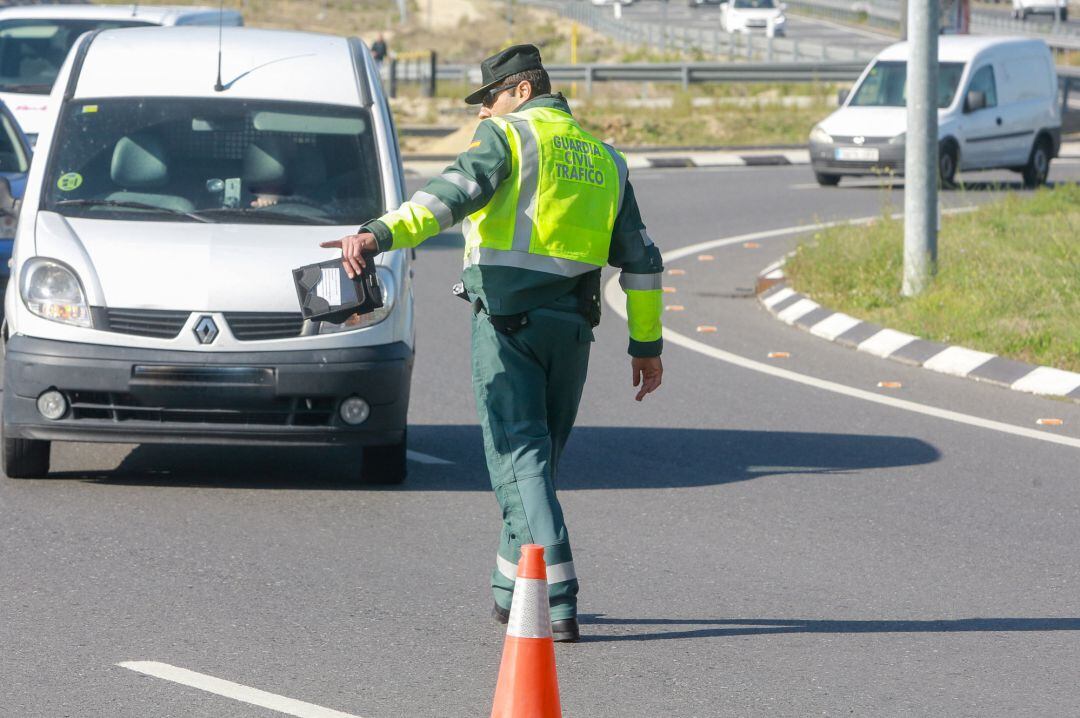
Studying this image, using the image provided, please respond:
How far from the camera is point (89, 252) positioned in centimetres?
794

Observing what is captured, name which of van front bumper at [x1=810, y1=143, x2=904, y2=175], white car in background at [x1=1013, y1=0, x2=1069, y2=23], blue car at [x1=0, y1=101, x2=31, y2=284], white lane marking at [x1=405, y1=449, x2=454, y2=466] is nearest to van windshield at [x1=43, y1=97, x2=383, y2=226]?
white lane marking at [x1=405, y1=449, x2=454, y2=466]

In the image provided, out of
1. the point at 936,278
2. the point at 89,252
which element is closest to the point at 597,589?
the point at 89,252

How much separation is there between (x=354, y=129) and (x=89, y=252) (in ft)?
5.26

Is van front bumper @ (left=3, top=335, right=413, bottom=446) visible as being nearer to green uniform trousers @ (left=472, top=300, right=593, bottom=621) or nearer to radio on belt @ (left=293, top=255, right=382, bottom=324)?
radio on belt @ (left=293, top=255, right=382, bottom=324)

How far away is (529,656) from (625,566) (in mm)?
2049

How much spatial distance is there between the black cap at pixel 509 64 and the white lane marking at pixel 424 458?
3.09 m

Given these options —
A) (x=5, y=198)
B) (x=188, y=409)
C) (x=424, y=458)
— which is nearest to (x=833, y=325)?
(x=424, y=458)

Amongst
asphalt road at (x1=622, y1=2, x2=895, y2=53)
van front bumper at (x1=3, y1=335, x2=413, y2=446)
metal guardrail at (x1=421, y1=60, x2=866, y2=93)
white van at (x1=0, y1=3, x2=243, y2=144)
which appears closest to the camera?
van front bumper at (x1=3, y1=335, x2=413, y2=446)

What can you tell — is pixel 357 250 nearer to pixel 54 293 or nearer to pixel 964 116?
pixel 54 293

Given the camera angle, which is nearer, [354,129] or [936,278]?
[354,129]

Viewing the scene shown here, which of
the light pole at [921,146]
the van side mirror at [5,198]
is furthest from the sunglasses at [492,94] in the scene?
the light pole at [921,146]

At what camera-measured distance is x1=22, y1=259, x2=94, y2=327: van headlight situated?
781 cm

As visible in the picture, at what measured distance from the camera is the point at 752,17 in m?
63.2

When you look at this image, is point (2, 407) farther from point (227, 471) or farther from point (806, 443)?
point (806, 443)
